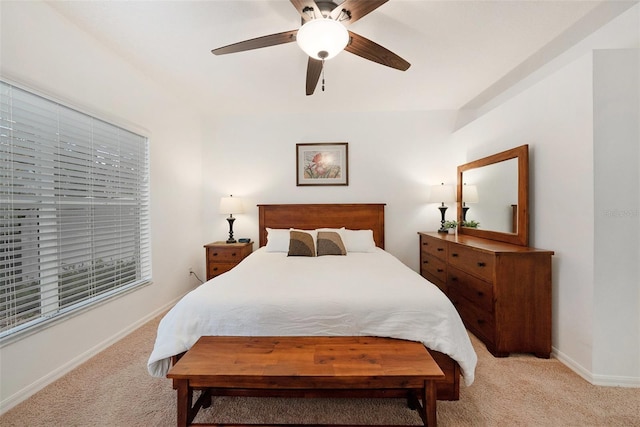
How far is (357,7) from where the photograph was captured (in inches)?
56.1

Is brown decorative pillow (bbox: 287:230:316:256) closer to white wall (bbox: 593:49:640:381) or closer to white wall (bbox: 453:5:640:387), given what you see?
white wall (bbox: 453:5:640:387)

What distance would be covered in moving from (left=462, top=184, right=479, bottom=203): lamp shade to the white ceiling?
1.12 meters

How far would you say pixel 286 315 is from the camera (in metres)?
1.52

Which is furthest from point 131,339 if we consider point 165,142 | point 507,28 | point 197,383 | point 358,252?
point 507,28

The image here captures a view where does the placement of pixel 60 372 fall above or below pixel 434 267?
below

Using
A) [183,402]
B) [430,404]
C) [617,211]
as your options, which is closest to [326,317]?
[430,404]

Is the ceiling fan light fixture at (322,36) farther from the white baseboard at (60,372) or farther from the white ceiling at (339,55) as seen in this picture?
the white baseboard at (60,372)

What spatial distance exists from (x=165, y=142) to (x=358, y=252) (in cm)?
263

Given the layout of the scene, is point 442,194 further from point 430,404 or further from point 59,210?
point 59,210

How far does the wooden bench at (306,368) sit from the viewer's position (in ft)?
3.85

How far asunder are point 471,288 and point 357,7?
239 centimetres

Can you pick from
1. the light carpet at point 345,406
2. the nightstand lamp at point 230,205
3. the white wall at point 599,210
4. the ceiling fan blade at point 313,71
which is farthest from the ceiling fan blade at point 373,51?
the nightstand lamp at point 230,205

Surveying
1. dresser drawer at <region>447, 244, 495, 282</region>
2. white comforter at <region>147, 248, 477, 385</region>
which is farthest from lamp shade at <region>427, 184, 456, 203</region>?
white comforter at <region>147, 248, 477, 385</region>

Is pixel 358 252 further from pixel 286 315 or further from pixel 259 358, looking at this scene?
pixel 259 358
